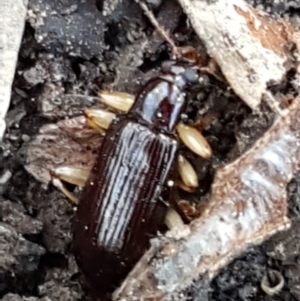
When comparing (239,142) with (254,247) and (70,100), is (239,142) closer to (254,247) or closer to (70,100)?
(254,247)

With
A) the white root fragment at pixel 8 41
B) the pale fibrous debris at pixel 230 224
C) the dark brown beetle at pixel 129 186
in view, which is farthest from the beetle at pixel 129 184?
the white root fragment at pixel 8 41

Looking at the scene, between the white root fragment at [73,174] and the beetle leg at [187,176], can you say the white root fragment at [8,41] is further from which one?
the beetle leg at [187,176]

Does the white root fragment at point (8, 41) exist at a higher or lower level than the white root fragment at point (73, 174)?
higher

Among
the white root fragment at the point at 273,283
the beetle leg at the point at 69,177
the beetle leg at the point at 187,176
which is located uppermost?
the beetle leg at the point at 187,176

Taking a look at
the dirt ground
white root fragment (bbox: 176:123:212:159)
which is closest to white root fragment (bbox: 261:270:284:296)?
the dirt ground

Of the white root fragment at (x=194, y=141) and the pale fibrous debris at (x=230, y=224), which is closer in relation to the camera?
the pale fibrous debris at (x=230, y=224)
